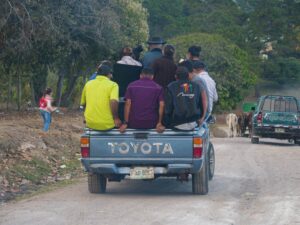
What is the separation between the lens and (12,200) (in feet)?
46.2

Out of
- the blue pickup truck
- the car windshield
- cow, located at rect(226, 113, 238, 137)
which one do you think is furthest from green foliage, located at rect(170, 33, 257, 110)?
the blue pickup truck

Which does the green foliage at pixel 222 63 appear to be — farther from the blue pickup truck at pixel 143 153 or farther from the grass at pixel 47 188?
the blue pickup truck at pixel 143 153

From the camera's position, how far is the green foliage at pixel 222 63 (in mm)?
53750

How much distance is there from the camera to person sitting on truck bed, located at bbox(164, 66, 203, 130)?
13695 millimetres

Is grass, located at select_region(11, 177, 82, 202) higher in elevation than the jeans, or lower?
lower

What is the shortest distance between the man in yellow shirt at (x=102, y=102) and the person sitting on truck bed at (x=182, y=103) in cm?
90

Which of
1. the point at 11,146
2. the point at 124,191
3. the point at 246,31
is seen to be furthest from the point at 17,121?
the point at 246,31

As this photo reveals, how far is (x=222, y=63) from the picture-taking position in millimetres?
53844

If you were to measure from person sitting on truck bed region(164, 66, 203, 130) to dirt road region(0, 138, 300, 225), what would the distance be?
4.18 feet

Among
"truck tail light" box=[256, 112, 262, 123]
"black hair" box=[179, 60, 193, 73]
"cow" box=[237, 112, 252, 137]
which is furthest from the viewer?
"cow" box=[237, 112, 252, 137]

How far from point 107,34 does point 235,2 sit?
Answer: 45240 millimetres

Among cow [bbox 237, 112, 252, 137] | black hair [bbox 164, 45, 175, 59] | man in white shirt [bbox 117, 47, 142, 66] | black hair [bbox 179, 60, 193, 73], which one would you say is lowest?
cow [bbox 237, 112, 252, 137]

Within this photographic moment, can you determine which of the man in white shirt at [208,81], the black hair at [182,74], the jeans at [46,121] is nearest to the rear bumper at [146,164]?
the black hair at [182,74]

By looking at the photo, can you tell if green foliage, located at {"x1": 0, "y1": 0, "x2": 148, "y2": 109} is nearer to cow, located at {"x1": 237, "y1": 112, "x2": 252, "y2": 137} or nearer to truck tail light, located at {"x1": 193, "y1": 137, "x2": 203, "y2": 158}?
cow, located at {"x1": 237, "y1": 112, "x2": 252, "y2": 137}
